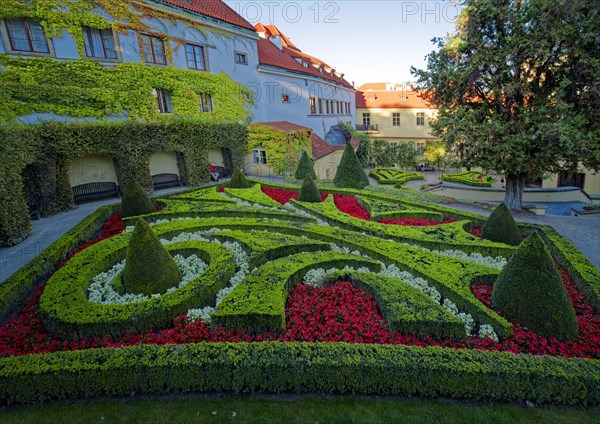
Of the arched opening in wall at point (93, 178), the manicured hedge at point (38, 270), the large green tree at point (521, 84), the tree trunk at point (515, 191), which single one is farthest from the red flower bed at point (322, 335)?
the arched opening in wall at point (93, 178)

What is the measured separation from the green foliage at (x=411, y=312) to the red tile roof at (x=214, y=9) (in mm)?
23661

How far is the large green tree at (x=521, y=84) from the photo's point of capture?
14.8m

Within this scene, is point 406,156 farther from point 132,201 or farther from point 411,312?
point 411,312

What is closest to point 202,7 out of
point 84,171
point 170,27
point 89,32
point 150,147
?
point 170,27

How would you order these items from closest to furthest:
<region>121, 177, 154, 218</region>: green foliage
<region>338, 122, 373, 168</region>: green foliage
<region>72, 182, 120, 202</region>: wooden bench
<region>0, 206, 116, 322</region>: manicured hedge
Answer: <region>0, 206, 116, 322</region>: manicured hedge
<region>121, 177, 154, 218</region>: green foliage
<region>72, 182, 120, 202</region>: wooden bench
<region>338, 122, 373, 168</region>: green foliage

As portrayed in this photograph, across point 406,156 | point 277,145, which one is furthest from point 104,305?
point 406,156

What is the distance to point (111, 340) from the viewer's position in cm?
736

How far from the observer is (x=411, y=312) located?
24.9 ft

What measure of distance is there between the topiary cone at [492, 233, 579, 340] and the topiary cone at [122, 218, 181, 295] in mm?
9095

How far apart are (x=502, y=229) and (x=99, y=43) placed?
2434cm

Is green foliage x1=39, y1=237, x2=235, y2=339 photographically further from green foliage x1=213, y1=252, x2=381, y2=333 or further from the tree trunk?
the tree trunk

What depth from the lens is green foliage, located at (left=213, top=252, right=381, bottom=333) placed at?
24.2ft

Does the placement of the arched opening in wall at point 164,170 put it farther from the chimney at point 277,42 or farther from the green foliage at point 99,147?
the chimney at point 277,42

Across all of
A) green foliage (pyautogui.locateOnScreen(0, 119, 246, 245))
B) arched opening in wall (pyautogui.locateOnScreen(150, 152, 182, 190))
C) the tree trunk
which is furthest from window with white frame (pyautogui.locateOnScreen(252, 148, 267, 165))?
the tree trunk
